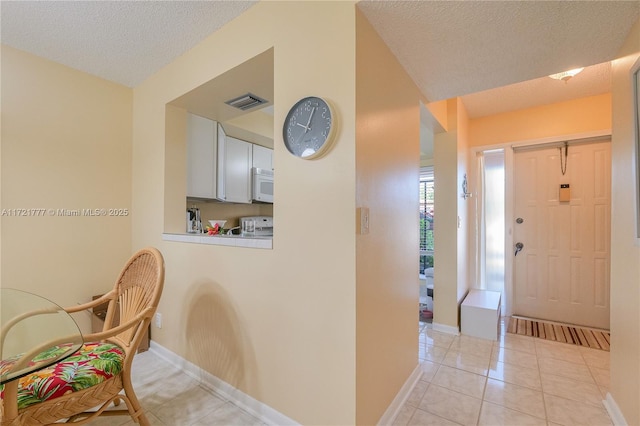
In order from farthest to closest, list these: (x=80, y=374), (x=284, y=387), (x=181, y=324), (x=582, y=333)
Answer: (x=582, y=333) → (x=181, y=324) → (x=284, y=387) → (x=80, y=374)

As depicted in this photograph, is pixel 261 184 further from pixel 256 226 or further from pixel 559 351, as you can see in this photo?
pixel 559 351

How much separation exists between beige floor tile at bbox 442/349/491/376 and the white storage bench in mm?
415

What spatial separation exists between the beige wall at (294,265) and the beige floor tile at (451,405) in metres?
0.77

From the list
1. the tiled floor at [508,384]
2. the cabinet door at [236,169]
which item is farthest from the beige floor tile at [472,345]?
the cabinet door at [236,169]

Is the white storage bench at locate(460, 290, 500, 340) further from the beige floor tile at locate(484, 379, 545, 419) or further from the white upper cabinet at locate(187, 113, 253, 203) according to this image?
the white upper cabinet at locate(187, 113, 253, 203)

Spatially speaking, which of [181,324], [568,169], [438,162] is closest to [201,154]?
[181,324]

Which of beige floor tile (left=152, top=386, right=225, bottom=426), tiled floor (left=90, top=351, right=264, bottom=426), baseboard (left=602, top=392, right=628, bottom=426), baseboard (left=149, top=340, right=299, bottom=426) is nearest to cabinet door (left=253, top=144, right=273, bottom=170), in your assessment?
baseboard (left=149, top=340, right=299, bottom=426)

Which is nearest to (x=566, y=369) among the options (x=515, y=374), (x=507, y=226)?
(x=515, y=374)

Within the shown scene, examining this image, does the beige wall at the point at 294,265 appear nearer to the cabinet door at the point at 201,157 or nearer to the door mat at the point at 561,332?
the cabinet door at the point at 201,157

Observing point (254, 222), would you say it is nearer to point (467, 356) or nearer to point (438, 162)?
point (438, 162)

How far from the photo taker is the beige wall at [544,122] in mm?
2945

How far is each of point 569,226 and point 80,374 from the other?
439 cm

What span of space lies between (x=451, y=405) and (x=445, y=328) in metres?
1.29

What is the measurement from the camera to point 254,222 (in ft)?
12.0
